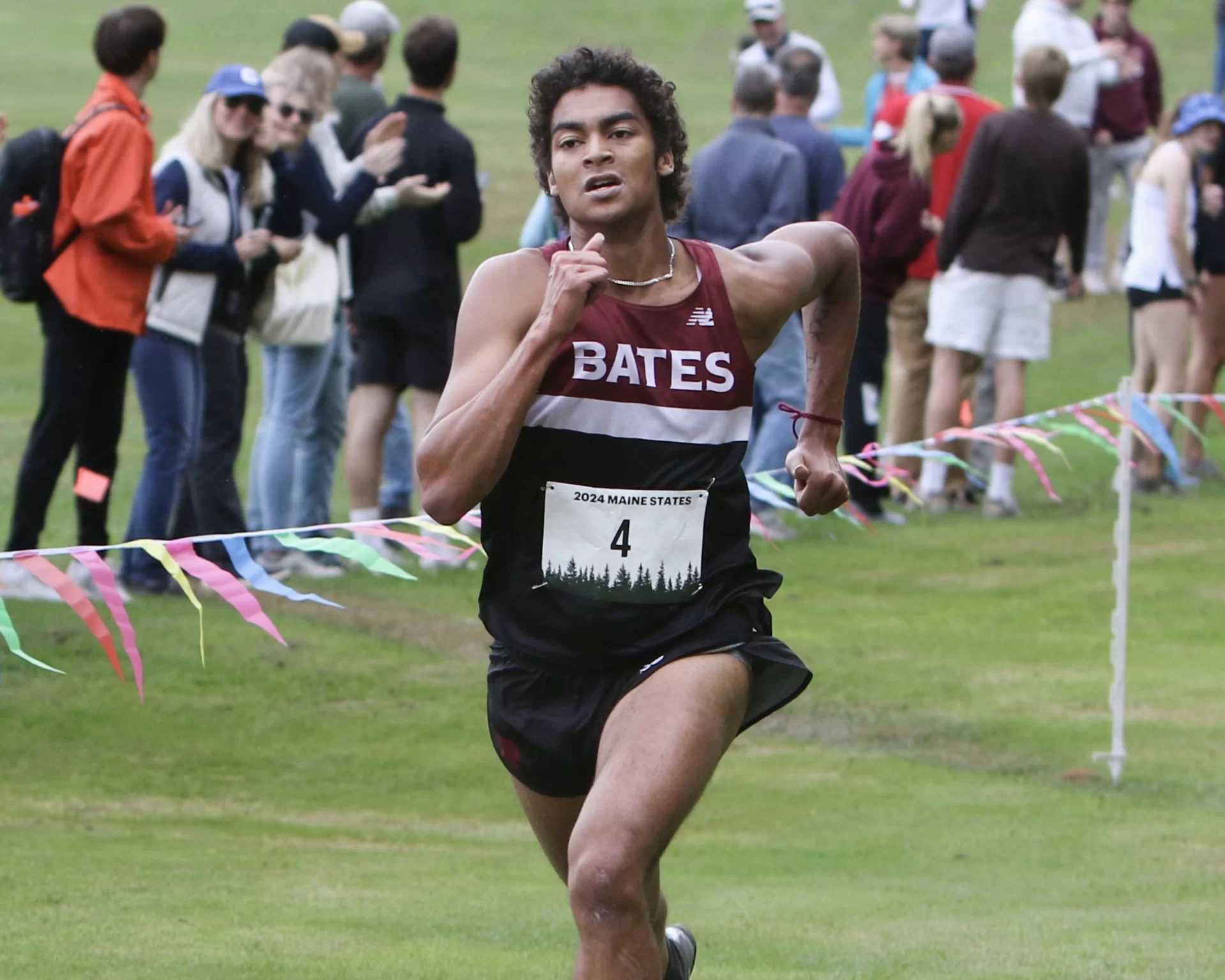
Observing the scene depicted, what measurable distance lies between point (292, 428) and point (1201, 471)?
609 centimetres

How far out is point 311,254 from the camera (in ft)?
32.7

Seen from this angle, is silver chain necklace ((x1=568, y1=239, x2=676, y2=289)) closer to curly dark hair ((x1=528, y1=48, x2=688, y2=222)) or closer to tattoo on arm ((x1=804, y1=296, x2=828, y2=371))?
curly dark hair ((x1=528, y1=48, x2=688, y2=222))

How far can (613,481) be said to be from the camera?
428 centimetres

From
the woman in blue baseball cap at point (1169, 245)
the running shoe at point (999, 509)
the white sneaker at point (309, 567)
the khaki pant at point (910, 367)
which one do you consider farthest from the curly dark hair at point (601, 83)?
the woman in blue baseball cap at point (1169, 245)

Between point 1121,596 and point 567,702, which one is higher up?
point 567,702

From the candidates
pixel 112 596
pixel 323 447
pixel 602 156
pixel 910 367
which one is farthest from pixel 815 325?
pixel 910 367

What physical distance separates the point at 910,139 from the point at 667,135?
7480 mm

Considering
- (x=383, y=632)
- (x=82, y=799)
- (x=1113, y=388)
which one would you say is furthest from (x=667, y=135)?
(x=1113, y=388)

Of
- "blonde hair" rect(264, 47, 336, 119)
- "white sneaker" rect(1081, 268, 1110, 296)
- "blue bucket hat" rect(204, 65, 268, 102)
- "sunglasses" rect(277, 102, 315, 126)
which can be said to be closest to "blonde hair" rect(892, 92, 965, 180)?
"blonde hair" rect(264, 47, 336, 119)

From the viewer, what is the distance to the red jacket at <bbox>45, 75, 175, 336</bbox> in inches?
337

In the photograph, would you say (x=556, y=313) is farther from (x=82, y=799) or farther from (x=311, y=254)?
(x=311, y=254)

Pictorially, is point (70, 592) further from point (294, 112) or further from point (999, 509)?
point (999, 509)

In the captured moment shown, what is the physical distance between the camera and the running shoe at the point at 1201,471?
13.5 metres

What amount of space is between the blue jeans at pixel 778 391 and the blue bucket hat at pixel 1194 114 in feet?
9.07
